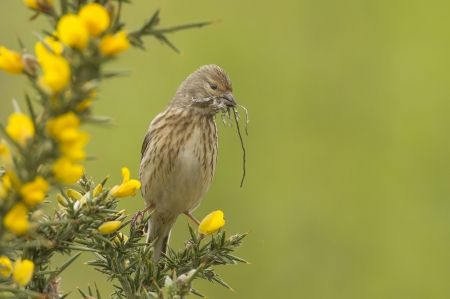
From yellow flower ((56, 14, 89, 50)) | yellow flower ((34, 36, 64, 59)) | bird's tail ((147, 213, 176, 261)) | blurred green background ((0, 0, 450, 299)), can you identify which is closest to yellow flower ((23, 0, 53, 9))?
yellow flower ((34, 36, 64, 59))

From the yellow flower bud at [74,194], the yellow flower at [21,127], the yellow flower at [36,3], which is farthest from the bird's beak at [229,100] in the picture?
the yellow flower at [21,127]

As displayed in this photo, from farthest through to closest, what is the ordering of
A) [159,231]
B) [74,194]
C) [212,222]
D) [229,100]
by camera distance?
1. [159,231]
2. [229,100]
3. [212,222]
4. [74,194]

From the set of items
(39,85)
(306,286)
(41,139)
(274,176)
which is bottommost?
(306,286)

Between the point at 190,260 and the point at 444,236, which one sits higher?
the point at 190,260

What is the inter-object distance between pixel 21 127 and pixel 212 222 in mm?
1007

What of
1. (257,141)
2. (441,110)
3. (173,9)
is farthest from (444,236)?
(173,9)

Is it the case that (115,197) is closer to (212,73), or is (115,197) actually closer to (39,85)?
(39,85)

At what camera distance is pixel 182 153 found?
3945mm

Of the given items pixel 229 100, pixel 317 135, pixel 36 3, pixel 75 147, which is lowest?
pixel 317 135

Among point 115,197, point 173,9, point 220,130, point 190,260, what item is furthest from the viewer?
point 173,9

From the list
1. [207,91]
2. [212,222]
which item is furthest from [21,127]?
[207,91]

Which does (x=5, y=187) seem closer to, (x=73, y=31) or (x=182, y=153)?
(x=73, y=31)

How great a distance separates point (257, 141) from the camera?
677 cm

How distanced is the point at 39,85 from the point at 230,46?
6.05 m
